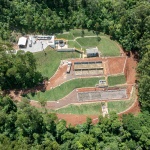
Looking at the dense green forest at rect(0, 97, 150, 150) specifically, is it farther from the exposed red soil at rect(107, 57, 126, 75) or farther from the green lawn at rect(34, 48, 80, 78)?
the exposed red soil at rect(107, 57, 126, 75)

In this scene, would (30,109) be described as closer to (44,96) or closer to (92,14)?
(44,96)

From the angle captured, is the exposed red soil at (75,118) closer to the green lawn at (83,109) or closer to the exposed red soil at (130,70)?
the green lawn at (83,109)

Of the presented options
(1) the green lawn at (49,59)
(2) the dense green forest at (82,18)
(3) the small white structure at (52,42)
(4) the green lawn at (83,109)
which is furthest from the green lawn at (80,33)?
(4) the green lawn at (83,109)

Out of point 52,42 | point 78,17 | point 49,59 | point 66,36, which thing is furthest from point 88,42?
point 49,59

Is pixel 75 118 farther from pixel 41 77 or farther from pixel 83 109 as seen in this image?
pixel 41 77

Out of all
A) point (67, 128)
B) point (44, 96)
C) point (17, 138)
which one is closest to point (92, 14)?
point (44, 96)

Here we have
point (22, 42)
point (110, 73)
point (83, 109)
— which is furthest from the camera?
point (22, 42)
